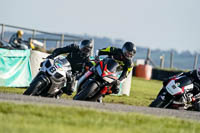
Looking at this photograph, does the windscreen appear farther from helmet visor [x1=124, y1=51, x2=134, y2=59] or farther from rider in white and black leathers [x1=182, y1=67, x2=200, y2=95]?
rider in white and black leathers [x1=182, y1=67, x2=200, y2=95]

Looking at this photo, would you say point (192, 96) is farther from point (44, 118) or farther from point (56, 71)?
point (44, 118)

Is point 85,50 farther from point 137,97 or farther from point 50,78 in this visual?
point 137,97

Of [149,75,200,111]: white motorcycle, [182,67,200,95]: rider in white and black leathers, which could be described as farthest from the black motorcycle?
[182,67,200,95]: rider in white and black leathers

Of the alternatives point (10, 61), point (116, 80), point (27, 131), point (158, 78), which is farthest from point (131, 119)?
point (158, 78)

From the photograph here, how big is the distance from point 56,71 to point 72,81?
0.73 metres

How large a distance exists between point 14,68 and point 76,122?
9655 millimetres

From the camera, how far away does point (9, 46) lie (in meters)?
22.9

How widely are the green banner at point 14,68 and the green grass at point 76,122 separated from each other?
7.94 m

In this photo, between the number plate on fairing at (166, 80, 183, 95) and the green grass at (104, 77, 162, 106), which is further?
the green grass at (104, 77, 162, 106)

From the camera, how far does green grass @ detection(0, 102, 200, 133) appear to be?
5.78m

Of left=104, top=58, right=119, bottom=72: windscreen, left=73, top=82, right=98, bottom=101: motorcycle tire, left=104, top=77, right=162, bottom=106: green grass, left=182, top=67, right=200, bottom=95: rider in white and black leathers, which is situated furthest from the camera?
left=104, top=77, right=162, bottom=106: green grass

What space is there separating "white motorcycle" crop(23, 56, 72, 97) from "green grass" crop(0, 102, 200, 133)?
2.95m

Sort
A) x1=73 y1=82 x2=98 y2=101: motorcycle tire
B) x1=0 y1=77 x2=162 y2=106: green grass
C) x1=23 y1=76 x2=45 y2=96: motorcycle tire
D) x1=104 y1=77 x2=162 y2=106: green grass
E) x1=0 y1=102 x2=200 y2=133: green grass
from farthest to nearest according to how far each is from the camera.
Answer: x1=104 y1=77 x2=162 y2=106: green grass → x1=0 y1=77 x2=162 y2=106: green grass → x1=73 y1=82 x2=98 y2=101: motorcycle tire → x1=23 y1=76 x2=45 y2=96: motorcycle tire → x1=0 y1=102 x2=200 y2=133: green grass

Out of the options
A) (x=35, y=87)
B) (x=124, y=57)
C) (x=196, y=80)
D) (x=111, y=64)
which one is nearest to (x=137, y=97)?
(x=196, y=80)
